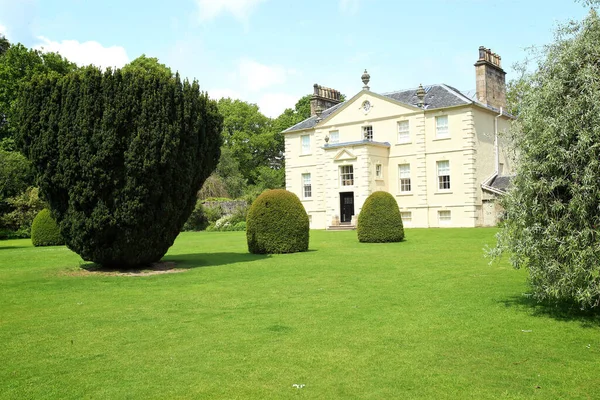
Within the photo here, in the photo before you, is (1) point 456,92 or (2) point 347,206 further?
(2) point 347,206

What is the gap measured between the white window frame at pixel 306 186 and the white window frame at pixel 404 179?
759cm

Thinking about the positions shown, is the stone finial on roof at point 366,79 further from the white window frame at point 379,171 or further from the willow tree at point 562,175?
the willow tree at point 562,175

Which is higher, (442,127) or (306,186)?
(442,127)

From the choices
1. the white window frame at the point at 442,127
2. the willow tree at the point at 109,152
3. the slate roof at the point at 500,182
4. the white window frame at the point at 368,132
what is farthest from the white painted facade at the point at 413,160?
the willow tree at the point at 109,152

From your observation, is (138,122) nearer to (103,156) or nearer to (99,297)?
(103,156)

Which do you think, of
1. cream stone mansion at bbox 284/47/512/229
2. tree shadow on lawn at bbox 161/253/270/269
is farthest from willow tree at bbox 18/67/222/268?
cream stone mansion at bbox 284/47/512/229

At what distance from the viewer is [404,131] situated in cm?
3797

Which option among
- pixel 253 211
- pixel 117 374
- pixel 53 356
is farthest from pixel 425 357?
pixel 253 211

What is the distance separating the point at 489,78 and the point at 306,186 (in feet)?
50.9

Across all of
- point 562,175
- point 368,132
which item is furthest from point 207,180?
point 562,175

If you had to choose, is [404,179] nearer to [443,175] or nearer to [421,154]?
[421,154]

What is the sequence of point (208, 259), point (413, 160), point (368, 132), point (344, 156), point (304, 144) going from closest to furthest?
point (208, 259)
point (413, 160)
point (344, 156)
point (368, 132)
point (304, 144)

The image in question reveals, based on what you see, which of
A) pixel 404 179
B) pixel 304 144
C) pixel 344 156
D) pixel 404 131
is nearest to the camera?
pixel 404 131

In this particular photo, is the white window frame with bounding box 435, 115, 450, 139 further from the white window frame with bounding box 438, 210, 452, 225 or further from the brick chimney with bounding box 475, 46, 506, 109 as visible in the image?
the white window frame with bounding box 438, 210, 452, 225
